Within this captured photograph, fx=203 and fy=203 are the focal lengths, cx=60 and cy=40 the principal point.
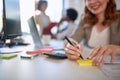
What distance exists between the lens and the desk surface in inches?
33.9

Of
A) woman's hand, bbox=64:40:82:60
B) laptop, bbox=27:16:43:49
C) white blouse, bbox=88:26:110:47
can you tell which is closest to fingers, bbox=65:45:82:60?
woman's hand, bbox=64:40:82:60

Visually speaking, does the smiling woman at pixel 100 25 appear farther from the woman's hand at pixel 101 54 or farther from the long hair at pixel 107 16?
the woman's hand at pixel 101 54

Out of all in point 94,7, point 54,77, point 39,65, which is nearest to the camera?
point 54,77

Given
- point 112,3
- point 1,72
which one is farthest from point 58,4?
point 1,72

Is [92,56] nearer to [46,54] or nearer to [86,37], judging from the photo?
[46,54]

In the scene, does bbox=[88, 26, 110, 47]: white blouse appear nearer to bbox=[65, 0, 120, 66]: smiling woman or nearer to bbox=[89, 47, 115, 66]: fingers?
bbox=[65, 0, 120, 66]: smiling woman

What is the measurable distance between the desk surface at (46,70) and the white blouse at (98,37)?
0.71 meters

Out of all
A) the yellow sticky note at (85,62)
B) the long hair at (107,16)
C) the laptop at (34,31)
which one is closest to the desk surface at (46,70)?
the yellow sticky note at (85,62)

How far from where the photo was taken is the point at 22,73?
0.92 m

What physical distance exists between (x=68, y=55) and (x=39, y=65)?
0.22 m

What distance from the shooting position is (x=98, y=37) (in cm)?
181

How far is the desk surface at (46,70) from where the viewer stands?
0.86m

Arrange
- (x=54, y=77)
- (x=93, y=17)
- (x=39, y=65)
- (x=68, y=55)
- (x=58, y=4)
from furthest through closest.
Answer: (x=58, y=4) → (x=93, y=17) → (x=68, y=55) → (x=39, y=65) → (x=54, y=77)

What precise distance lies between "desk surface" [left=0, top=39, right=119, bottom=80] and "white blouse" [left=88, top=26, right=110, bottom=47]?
2.32 ft
